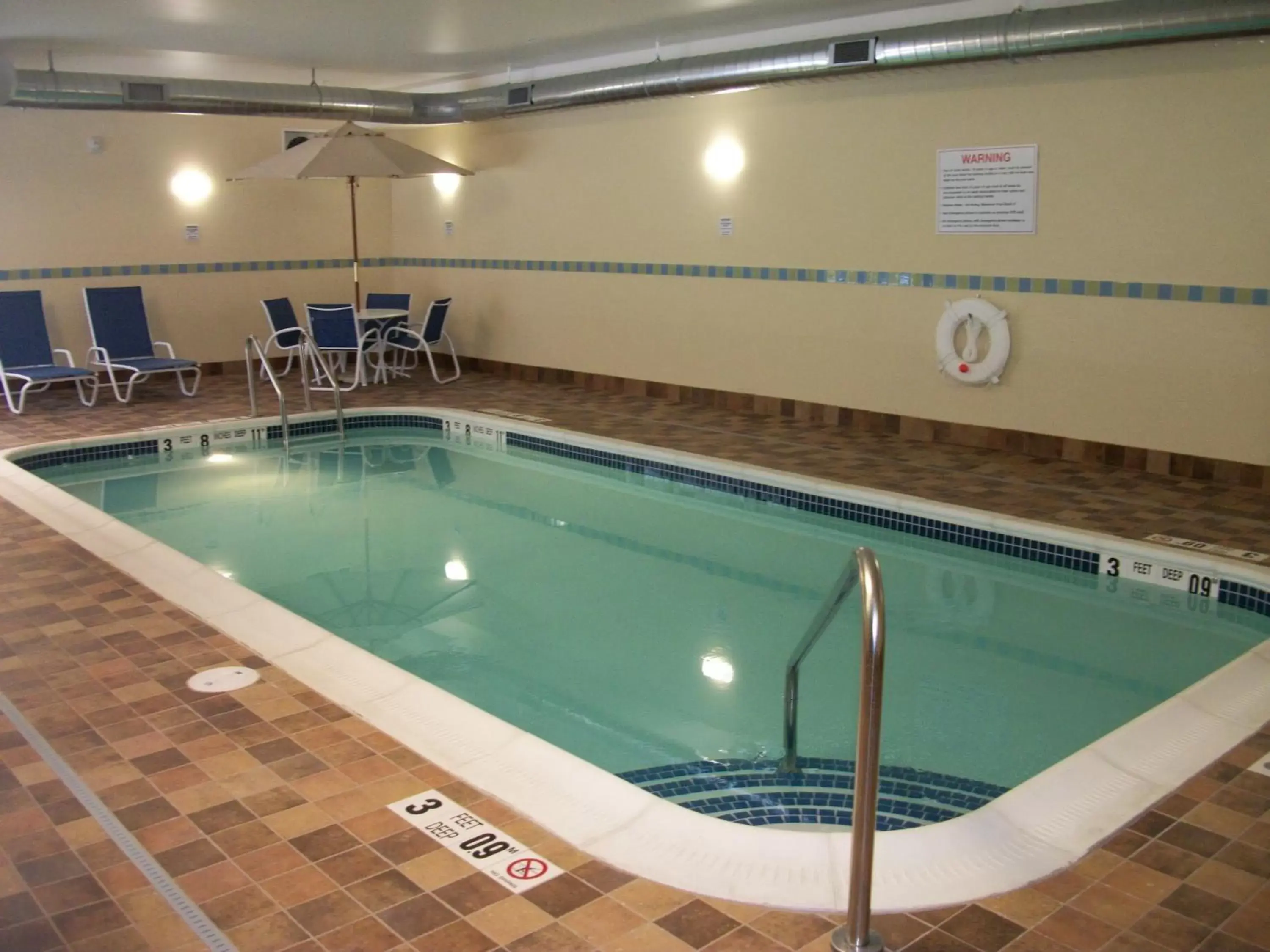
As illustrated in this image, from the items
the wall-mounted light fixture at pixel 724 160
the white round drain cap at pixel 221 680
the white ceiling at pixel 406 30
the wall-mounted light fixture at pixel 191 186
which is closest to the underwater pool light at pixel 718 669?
the white round drain cap at pixel 221 680

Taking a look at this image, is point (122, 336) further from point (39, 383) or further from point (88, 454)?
point (88, 454)

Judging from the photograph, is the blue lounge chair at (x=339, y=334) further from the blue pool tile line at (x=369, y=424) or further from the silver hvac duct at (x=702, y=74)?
the silver hvac duct at (x=702, y=74)

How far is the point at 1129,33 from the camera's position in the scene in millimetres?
5973

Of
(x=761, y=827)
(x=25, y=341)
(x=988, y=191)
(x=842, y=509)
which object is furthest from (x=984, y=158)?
(x=25, y=341)

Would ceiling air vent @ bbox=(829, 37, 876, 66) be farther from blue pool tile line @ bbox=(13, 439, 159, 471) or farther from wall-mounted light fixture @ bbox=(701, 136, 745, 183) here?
blue pool tile line @ bbox=(13, 439, 159, 471)

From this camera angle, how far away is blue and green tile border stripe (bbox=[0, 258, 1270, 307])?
643 centimetres

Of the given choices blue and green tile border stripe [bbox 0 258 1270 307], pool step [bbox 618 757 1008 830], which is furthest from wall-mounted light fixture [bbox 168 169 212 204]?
pool step [bbox 618 757 1008 830]

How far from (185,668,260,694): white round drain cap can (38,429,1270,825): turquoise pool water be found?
824 mm

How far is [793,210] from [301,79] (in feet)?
15.5

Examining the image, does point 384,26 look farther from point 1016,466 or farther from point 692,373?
point 1016,466

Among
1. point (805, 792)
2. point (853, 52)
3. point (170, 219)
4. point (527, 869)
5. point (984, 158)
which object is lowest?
point (805, 792)

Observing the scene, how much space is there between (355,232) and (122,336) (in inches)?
81.8

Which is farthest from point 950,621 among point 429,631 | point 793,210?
point 793,210

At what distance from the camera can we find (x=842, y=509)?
6.22m
